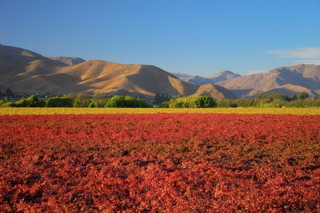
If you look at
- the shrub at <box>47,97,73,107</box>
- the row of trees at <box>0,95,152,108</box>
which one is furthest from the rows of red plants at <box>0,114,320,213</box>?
the shrub at <box>47,97,73,107</box>

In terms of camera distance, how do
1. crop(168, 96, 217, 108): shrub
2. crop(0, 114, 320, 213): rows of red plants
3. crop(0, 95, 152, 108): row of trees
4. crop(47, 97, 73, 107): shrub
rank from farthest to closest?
crop(168, 96, 217, 108): shrub, crop(47, 97, 73, 107): shrub, crop(0, 95, 152, 108): row of trees, crop(0, 114, 320, 213): rows of red plants

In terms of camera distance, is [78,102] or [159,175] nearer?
[159,175]

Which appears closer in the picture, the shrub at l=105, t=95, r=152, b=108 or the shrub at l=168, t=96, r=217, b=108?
the shrub at l=105, t=95, r=152, b=108

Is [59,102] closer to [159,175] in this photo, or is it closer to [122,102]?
[122,102]

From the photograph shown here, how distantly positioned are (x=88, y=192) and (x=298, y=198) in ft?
21.7

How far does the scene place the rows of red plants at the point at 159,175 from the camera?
8938 mm

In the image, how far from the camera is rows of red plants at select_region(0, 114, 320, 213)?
8938mm

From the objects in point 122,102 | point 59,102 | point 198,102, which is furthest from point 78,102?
point 198,102

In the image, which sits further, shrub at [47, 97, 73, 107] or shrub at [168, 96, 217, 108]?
shrub at [168, 96, 217, 108]

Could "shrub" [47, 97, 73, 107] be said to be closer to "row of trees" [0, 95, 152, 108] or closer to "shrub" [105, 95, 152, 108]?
"row of trees" [0, 95, 152, 108]

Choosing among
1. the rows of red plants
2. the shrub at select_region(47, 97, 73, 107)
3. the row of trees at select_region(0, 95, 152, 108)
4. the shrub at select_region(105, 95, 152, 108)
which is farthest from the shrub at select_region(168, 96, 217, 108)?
the rows of red plants

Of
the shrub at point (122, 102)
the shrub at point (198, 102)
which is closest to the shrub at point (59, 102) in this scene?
the shrub at point (122, 102)

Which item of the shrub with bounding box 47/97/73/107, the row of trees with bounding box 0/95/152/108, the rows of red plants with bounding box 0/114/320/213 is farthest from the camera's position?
the shrub with bounding box 47/97/73/107

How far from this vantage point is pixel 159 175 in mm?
11594
